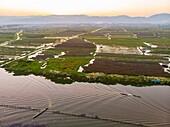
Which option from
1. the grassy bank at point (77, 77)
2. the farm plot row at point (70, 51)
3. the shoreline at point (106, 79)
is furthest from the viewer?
the farm plot row at point (70, 51)

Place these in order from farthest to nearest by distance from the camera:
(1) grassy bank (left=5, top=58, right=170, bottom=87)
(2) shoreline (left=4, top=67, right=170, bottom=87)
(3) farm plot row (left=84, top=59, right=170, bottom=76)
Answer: (3) farm plot row (left=84, top=59, right=170, bottom=76) → (1) grassy bank (left=5, top=58, right=170, bottom=87) → (2) shoreline (left=4, top=67, right=170, bottom=87)

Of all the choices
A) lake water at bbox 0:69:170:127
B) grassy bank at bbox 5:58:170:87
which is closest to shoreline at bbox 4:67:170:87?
grassy bank at bbox 5:58:170:87

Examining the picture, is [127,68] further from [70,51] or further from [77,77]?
[70,51]

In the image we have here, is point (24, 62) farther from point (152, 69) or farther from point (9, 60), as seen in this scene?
point (152, 69)

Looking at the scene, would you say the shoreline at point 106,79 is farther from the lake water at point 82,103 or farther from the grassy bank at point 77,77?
the lake water at point 82,103

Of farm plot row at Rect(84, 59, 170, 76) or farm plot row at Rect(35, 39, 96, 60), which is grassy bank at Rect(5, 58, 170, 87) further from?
farm plot row at Rect(35, 39, 96, 60)

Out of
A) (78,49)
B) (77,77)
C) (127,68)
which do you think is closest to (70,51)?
(78,49)

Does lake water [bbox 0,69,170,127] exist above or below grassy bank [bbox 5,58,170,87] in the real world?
below

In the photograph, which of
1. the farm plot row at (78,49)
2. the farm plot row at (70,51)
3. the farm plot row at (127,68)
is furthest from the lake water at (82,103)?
the farm plot row at (78,49)
